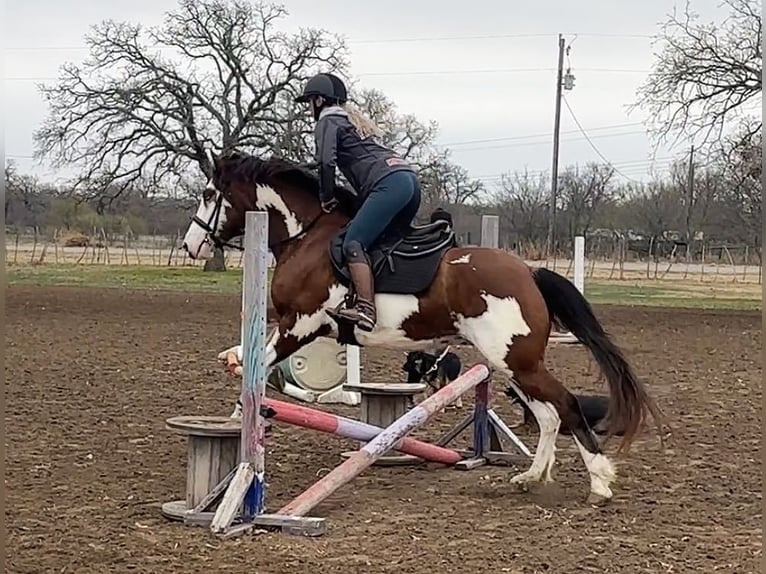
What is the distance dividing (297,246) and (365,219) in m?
0.60

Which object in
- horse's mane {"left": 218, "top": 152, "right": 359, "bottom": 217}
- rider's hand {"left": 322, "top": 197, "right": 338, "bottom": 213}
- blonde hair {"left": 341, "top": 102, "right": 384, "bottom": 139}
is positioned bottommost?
rider's hand {"left": 322, "top": 197, "right": 338, "bottom": 213}

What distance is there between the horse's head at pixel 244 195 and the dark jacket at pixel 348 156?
0.35 m

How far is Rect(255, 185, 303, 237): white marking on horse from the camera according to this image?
654 cm

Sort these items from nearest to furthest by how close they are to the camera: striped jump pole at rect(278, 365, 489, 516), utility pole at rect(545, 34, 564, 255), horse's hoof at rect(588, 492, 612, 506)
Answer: striped jump pole at rect(278, 365, 489, 516) → horse's hoof at rect(588, 492, 612, 506) → utility pole at rect(545, 34, 564, 255)

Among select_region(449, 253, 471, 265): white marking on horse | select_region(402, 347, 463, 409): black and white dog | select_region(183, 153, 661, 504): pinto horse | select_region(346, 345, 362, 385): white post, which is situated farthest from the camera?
select_region(402, 347, 463, 409): black and white dog

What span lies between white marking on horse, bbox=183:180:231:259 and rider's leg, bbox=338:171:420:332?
1004 mm

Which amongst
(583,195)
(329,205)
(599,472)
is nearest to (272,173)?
Answer: (329,205)

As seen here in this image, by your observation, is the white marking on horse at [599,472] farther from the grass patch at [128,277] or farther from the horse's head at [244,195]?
the grass patch at [128,277]

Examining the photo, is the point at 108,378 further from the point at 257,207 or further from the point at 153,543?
the point at 153,543

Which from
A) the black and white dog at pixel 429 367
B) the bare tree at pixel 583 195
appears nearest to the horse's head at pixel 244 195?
the black and white dog at pixel 429 367

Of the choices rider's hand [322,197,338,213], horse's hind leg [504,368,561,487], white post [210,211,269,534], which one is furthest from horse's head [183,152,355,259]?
horse's hind leg [504,368,561,487]

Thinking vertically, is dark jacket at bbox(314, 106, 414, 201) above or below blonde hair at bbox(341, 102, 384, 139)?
below

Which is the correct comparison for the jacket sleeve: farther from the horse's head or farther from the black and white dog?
the black and white dog

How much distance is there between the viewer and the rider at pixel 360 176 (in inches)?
236
